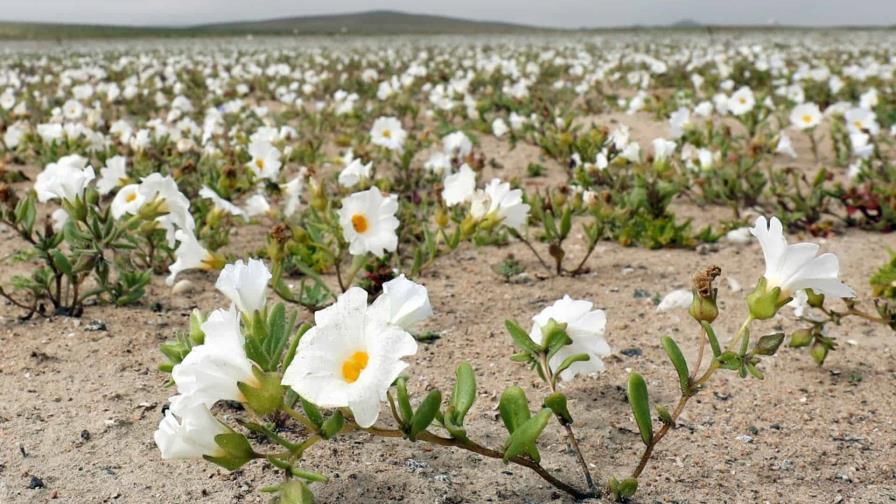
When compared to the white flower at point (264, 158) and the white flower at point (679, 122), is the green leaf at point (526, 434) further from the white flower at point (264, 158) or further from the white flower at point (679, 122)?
the white flower at point (679, 122)

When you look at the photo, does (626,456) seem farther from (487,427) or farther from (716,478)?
(487,427)

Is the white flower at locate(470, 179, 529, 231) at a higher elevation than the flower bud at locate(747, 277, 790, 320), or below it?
below

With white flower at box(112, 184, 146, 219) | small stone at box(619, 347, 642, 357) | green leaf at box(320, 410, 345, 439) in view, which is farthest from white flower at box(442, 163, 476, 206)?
green leaf at box(320, 410, 345, 439)

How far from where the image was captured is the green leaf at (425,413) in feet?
6.00

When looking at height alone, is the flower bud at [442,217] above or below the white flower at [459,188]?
below

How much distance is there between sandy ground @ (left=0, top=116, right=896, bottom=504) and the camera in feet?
7.38

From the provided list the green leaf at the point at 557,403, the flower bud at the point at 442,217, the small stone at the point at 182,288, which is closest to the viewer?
the green leaf at the point at 557,403

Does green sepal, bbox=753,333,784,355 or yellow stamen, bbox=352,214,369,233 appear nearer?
green sepal, bbox=753,333,784,355

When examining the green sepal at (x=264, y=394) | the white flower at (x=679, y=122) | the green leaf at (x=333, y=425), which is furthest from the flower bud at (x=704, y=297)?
the white flower at (x=679, y=122)

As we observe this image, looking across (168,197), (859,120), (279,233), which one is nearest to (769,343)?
(279,233)

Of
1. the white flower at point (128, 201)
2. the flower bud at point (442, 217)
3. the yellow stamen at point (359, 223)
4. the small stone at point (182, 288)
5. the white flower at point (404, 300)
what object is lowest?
the small stone at point (182, 288)

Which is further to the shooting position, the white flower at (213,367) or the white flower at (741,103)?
the white flower at (741,103)

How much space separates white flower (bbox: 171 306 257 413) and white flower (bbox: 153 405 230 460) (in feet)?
0.11

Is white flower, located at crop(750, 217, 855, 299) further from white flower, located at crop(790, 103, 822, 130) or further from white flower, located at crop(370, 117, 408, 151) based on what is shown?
white flower, located at crop(790, 103, 822, 130)
